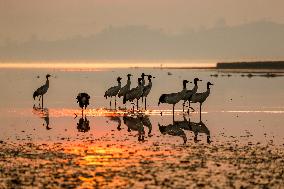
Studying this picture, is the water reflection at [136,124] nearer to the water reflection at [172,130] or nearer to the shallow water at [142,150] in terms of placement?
the shallow water at [142,150]

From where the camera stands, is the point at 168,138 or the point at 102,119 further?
the point at 102,119

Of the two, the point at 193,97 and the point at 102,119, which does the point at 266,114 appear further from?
the point at 102,119

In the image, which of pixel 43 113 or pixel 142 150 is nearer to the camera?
pixel 142 150

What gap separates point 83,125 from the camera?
112ft

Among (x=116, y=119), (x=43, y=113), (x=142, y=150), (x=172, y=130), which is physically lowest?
(x=142, y=150)

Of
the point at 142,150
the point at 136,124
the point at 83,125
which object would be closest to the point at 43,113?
the point at 83,125

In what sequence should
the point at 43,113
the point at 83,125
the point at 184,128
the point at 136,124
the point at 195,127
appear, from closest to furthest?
the point at 184,128 → the point at 195,127 → the point at 83,125 → the point at 136,124 → the point at 43,113

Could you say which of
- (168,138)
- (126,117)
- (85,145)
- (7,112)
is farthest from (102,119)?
(85,145)

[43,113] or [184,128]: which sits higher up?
[43,113]

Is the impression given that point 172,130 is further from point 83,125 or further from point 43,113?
point 43,113

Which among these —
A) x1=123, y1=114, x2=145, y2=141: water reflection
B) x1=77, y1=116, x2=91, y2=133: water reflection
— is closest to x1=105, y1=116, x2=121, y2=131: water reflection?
x1=123, y1=114, x2=145, y2=141: water reflection

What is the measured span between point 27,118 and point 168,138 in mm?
11968

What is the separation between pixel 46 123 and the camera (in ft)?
115

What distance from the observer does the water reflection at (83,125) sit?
32.0m
